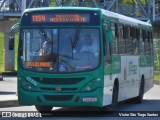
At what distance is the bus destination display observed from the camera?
16.1 m

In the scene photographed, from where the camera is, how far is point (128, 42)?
1952 cm

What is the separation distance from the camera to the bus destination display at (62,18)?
16.1 m

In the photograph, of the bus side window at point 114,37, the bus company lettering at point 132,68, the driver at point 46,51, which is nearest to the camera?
the driver at point 46,51

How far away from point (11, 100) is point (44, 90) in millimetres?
4079

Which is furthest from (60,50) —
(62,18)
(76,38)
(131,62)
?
(131,62)

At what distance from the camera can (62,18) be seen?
16094 millimetres

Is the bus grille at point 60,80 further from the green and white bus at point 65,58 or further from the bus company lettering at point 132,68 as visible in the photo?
the bus company lettering at point 132,68

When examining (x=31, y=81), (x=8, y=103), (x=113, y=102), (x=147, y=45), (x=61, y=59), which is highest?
(x=147, y=45)

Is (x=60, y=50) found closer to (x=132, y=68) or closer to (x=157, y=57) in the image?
(x=132, y=68)

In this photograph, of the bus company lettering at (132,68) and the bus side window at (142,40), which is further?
the bus side window at (142,40)

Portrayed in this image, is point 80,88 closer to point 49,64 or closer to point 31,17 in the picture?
point 49,64

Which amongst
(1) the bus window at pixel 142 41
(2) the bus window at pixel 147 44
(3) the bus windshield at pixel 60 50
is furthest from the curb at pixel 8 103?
(2) the bus window at pixel 147 44

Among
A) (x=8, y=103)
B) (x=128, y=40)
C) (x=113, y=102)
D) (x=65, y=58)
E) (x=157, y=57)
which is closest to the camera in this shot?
(x=65, y=58)

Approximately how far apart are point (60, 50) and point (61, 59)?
0.24 m
